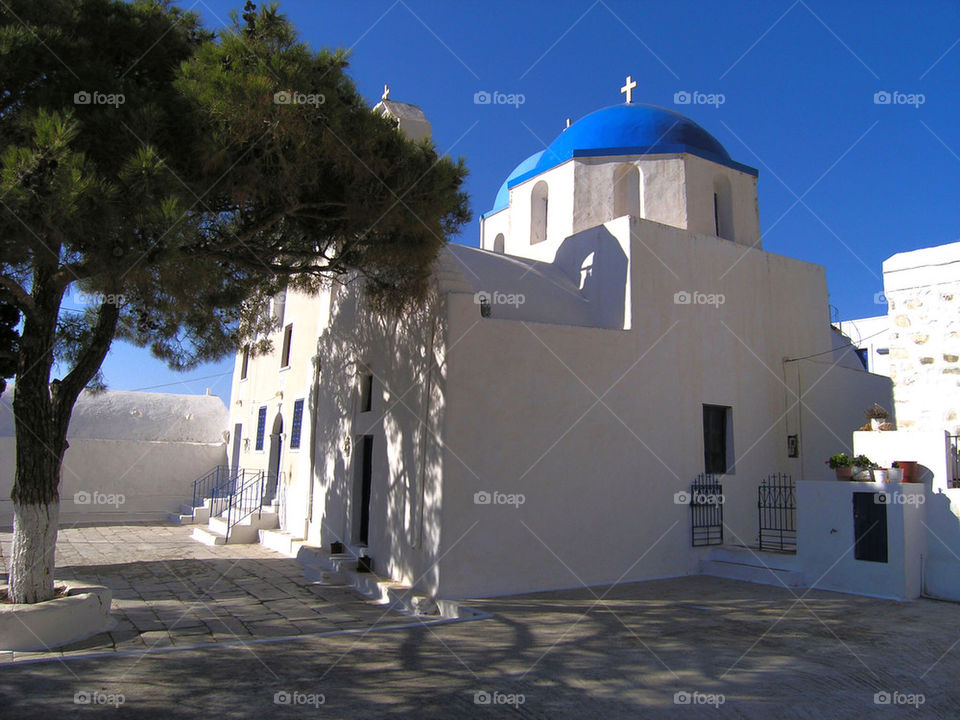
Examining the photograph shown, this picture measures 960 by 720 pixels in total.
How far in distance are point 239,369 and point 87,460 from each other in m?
4.53

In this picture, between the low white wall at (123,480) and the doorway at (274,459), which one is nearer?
the doorway at (274,459)

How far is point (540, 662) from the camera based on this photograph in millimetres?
5910

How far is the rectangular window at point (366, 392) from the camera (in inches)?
432

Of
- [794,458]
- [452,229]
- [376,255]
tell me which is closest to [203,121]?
[376,255]

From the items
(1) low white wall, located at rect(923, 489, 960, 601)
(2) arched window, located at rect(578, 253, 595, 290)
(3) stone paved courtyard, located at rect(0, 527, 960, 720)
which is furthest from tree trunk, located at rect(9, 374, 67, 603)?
(1) low white wall, located at rect(923, 489, 960, 601)

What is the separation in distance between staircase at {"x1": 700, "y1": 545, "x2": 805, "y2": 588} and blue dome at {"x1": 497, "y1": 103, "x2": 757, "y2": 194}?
282 inches

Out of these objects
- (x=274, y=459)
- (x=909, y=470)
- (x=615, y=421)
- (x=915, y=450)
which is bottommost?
(x=274, y=459)

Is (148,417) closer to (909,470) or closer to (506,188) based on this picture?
(506,188)

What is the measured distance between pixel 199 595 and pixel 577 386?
5.78 m

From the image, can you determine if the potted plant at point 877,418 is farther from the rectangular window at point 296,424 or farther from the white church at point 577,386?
the rectangular window at point 296,424

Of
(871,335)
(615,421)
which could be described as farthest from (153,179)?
(871,335)

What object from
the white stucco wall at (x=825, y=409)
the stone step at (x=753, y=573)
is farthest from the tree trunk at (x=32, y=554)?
the white stucco wall at (x=825, y=409)

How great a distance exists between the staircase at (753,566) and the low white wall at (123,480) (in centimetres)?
1466

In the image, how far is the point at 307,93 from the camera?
6.59 metres
